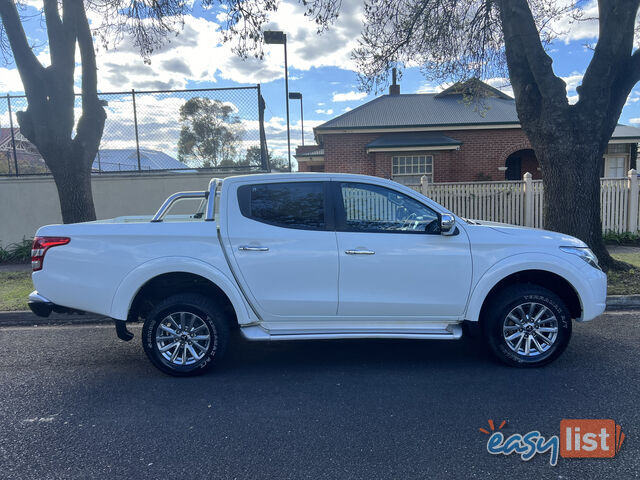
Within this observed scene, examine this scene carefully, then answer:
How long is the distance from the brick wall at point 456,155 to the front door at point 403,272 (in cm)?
1305

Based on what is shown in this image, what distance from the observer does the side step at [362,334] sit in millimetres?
4027

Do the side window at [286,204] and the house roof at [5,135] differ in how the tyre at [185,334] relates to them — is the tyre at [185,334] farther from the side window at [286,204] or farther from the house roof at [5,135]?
the house roof at [5,135]

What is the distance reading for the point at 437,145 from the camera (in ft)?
53.3

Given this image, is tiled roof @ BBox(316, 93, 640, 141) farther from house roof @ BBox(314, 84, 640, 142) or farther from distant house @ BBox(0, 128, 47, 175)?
distant house @ BBox(0, 128, 47, 175)

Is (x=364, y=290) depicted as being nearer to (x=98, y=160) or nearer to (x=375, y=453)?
(x=375, y=453)

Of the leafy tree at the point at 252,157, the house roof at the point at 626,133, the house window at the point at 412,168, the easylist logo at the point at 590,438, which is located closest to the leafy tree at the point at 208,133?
the leafy tree at the point at 252,157

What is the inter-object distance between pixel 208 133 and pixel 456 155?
34.1 feet

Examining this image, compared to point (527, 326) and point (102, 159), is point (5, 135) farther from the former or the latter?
point (527, 326)

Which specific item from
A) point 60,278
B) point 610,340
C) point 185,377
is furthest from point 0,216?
point 610,340

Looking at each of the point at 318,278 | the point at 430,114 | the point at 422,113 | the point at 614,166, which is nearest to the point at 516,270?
the point at 318,278

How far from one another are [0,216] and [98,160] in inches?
107

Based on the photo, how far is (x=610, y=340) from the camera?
4.80 metres

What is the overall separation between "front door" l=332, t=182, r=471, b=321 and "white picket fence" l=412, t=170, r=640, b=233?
8137 mm

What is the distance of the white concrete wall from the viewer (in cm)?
1078
